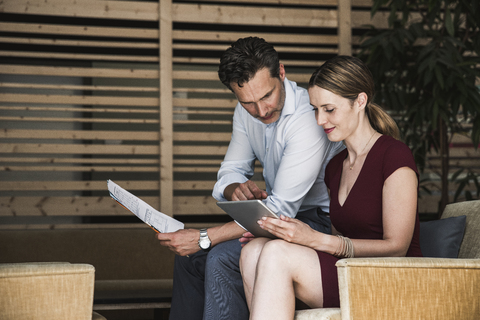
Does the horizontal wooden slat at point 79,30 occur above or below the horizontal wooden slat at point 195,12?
below

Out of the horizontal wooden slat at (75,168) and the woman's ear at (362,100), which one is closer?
the woman's ear at (362,100)

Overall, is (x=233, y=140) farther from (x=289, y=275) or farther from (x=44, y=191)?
(x=44, y=191)

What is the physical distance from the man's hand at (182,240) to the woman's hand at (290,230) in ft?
1.36

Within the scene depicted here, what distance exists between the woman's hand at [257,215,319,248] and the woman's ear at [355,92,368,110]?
0.51 meters

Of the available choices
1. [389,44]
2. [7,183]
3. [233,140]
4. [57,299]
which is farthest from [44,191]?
[389,44]

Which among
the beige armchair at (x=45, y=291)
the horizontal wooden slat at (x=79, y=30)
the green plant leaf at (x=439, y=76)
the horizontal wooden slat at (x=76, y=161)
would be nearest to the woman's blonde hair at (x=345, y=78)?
the beige armchair at (x=45, y=291)

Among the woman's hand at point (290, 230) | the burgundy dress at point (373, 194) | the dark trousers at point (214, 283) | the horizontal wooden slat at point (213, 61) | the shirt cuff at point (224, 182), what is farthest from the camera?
the horizontal wooden slat at point (213, 61)

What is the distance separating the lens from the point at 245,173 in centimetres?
216

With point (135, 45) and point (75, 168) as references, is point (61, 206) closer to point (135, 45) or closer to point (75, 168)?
point (75, 168)

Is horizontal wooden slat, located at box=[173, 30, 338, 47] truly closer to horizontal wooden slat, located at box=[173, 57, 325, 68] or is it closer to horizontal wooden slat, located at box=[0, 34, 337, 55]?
horizontal wooden slat, located at box=[0, 34, 337, 55]

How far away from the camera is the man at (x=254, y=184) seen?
5.63 ft

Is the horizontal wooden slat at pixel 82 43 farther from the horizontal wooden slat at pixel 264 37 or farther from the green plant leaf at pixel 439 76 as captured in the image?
the green plant leaf at pixel 439 76

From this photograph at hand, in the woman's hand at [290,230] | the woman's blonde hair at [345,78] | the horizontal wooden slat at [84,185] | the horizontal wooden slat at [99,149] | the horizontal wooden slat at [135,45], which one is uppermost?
the horizontal wooden slat at [135,45]

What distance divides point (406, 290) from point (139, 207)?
94 centimetres
